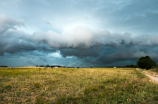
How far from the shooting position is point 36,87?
47.7 ft

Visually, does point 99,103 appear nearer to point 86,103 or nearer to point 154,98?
point 86,103

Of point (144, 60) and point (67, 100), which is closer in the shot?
point (67, 100)

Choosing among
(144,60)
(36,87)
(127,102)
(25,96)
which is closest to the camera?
(127,102)

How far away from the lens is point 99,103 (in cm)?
923

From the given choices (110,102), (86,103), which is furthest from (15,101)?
(110,102)

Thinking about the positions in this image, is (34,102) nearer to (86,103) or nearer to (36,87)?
(86,103)

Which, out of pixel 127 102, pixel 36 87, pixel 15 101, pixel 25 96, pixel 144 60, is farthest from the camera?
pixel 144 60

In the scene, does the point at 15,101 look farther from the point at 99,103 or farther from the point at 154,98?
the point at 154,98

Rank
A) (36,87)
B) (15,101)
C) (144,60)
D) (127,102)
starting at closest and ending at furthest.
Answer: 1. (127,102)
2. (15,101)
3. (36,87)
4. (144,60)

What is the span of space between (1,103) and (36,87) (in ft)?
17.0

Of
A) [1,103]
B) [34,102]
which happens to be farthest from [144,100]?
[1,103]

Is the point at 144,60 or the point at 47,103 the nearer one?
the point at 47,103

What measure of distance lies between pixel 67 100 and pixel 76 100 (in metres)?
0.70

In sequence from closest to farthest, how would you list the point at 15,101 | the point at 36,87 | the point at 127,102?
the point at 127,102 < the point at 15,101 < the point at 36,87
